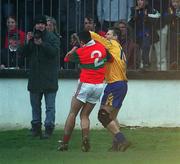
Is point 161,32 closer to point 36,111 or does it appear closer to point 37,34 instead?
point 37,34

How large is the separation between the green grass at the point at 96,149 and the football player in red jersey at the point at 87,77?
0.51m

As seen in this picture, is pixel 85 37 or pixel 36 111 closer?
pixel 85 37

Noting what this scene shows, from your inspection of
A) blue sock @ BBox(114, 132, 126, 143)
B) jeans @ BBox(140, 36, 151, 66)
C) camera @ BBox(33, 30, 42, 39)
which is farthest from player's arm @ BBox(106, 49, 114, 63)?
jeans @ BBox(140, 36, 151, 66)

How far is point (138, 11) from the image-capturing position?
1591 cm

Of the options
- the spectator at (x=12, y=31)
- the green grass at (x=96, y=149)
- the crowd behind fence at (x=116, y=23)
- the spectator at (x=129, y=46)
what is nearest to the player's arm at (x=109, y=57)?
the green grass at (x=96, y=149)

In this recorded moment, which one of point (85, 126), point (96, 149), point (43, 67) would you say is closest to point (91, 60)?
point (85, 126)

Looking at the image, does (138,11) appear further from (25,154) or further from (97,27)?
(25,154)

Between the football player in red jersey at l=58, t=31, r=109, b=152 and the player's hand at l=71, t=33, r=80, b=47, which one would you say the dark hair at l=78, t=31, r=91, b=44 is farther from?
the player's hand at l=71, t=33, r=80, b=47

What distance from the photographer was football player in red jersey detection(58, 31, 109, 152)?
12328 millimetres

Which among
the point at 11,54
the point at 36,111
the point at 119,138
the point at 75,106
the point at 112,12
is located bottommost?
the point at 119,138

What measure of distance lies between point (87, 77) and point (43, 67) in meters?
2.05

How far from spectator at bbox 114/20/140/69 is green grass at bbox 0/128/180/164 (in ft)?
4.69

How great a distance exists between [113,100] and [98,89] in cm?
41

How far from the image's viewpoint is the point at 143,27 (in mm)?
15961
